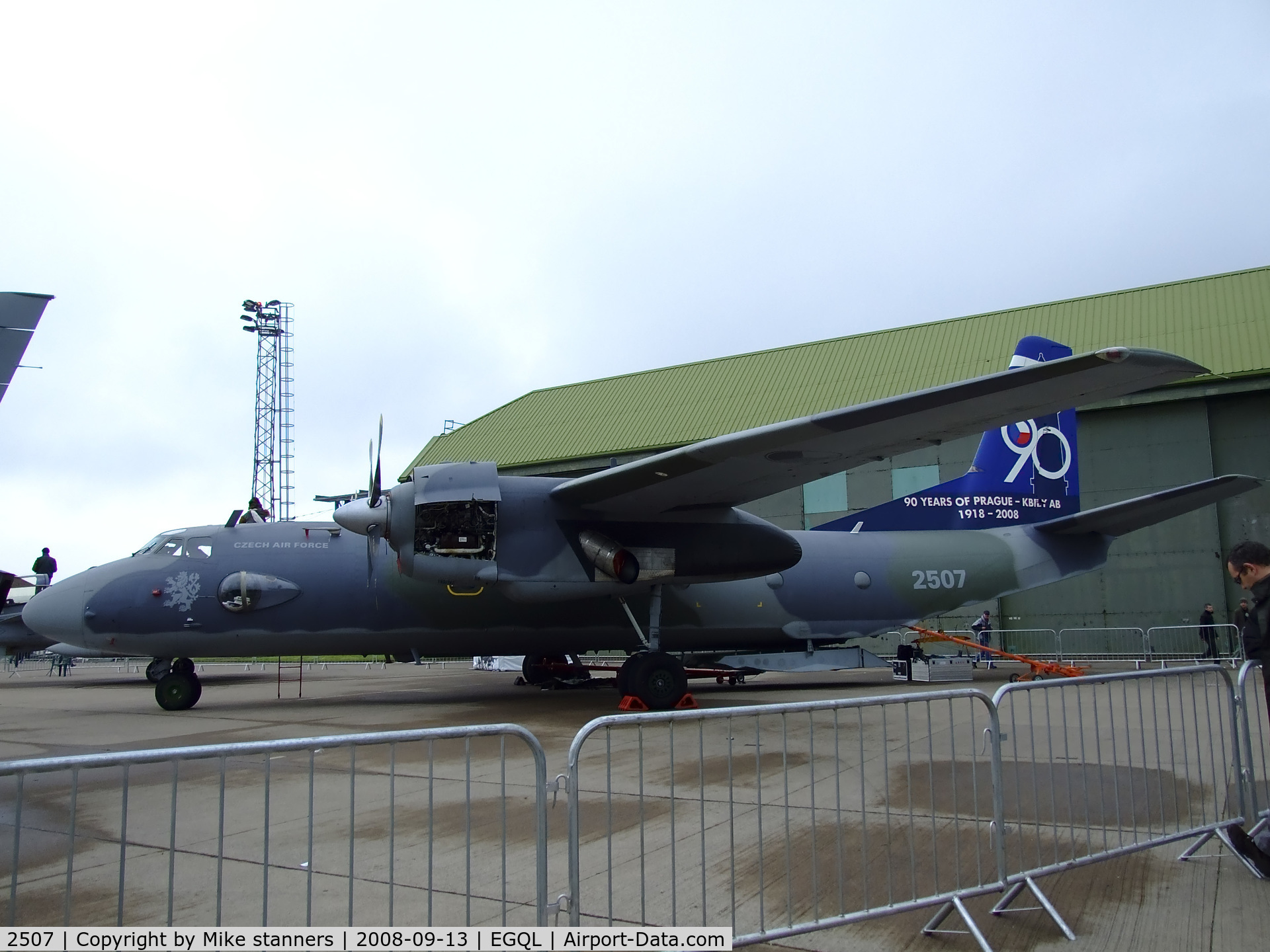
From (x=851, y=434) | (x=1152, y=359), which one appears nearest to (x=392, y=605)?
(x=851, y=434)

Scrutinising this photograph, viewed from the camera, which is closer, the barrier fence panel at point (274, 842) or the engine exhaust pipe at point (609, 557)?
the barrier fence panel at point (274, 842)

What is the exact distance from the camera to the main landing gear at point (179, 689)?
12312 millimetres

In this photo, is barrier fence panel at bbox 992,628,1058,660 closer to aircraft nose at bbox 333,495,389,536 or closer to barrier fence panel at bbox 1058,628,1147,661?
barrier fence panel at bbox 1058,628,1147,661

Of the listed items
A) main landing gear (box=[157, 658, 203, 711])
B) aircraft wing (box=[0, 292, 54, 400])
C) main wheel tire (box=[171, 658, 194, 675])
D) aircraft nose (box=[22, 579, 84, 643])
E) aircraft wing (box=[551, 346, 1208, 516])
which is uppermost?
aircraft wing (box=[0, 292, 54, 400])

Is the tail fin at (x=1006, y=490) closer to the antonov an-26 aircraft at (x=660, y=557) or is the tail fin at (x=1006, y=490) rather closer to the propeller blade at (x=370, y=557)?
the antonov an-26 aircraft at (x=660, y=557)

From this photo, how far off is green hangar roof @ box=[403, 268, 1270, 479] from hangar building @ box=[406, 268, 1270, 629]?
0.06 metres

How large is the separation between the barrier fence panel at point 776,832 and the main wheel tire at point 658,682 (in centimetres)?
307

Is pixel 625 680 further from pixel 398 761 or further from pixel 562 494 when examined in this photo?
pixel 398 761

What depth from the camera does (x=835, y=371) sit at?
1112 inches

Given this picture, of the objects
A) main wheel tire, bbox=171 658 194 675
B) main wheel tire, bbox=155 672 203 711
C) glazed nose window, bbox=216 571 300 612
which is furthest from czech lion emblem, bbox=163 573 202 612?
main wheel tire, bbox=155 672 203 711

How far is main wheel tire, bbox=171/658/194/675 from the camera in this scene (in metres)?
12.6

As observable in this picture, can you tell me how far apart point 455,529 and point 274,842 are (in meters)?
5.74

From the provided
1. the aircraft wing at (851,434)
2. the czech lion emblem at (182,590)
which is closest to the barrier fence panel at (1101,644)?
the aircraft wing at (851,434)

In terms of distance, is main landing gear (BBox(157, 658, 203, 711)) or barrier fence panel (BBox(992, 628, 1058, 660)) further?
barrier fence panel (BBox(992, 628, 1058, 660))
